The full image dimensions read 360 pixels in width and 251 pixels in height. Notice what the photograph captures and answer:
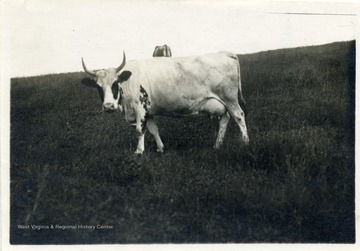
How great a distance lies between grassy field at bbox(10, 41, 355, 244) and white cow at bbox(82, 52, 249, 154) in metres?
0.43

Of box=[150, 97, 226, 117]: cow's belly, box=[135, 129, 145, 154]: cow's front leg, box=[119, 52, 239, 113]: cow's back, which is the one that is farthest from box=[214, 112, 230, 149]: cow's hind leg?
box=[135, 129, 145, 154]: cow's front leg

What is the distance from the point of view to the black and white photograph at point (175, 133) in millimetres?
5465

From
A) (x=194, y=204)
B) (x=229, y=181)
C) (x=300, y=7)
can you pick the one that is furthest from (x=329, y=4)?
(x=194, y=204)

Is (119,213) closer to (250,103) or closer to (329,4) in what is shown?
(250,103)

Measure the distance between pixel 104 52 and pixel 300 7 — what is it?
296 centimetres

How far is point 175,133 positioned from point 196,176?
68.6 inches

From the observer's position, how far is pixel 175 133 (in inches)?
293

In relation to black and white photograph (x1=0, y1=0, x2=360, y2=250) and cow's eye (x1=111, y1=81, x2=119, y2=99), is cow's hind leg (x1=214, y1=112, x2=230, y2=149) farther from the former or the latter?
cow's eye (x1=111, y1=81, x2=119, y2=99)

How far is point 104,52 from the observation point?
22.2ft

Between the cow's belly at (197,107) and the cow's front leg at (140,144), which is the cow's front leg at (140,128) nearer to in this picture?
the cow's front leg at (140,144)

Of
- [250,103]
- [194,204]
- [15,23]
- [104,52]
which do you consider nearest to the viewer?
[194,204]

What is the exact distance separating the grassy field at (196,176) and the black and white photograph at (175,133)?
2cm

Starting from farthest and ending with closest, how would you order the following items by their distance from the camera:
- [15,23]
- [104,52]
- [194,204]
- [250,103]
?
1. [250,103]
2. [104,52]
3. [15,23]
4. [194,204]

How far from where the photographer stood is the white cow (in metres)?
6.61
